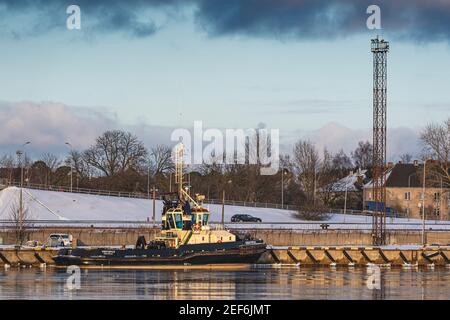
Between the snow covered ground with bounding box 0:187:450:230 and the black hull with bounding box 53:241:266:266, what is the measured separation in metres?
38.6

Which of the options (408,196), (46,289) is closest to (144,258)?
(46,289)

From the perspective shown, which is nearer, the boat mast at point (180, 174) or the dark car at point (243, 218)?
the boat mast at point (180, 174)

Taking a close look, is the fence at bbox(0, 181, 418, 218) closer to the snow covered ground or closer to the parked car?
the snow covered ground

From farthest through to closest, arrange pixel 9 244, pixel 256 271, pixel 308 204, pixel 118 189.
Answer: pixel 118 189 < pixel 308 204 < pixel 9 244 < pixel 256 271

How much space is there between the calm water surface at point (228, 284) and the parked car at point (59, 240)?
17.2 meters

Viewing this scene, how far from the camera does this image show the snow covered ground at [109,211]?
11281 centimetres

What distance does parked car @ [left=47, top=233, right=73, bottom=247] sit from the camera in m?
84.4

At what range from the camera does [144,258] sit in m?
66.5

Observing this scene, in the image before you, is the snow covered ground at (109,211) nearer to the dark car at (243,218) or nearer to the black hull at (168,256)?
the dark car at (243,218)

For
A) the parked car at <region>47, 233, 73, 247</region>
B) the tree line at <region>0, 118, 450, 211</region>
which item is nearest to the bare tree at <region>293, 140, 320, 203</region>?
the tree line at <region>0, 118, 450, 211</region>

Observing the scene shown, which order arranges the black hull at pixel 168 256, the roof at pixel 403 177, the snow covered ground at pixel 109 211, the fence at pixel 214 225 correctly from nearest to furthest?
the black hull at pixel 168 256
the fence at pixel 214 225
the snow covered ground at pixel 109 211
the roof at pixel 403 177

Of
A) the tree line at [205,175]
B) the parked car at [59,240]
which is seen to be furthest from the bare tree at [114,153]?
the parked car at [59,240]
